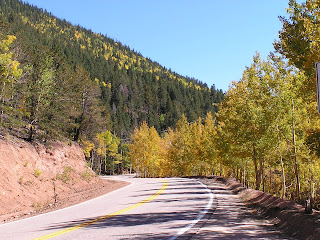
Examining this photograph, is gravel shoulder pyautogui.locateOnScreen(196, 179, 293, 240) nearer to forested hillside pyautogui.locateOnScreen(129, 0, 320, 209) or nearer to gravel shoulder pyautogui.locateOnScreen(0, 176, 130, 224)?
forested hillside pyautogui.locateOnScreen(129, 0, 320, 209)

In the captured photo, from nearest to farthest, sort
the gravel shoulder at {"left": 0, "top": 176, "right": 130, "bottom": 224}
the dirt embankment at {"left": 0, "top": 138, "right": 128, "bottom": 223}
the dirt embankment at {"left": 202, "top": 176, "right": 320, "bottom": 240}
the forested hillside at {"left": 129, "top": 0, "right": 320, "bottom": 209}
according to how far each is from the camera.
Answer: the dirt embankment at {"left": 202, "top": 176, "right": 320, "bottom": 240} < the forested hillside at {"left": 129, "top": 0, "right": 320, "bottom": 209} < the gravel shoulder at {"left": 0, "top": 176, "right": 130, "bottom": 224} < the dirt embankment at {"left": 0, "top": 138, "right": 128, "bottom": 223}

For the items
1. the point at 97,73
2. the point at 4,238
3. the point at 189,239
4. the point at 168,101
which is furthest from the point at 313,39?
the point at 97,73

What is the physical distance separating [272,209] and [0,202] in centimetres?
1523

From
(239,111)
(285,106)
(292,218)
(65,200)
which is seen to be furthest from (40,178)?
(292,218)

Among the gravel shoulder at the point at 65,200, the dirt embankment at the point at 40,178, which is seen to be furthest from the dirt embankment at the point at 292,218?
the dirt embankment at the point at 40,178

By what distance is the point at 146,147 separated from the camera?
2633 inches

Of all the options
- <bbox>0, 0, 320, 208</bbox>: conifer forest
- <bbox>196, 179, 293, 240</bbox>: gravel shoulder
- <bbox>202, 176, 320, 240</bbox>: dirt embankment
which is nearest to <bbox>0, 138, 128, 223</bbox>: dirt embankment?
<bbox>0, 0, 320, 208</bbox>: conifer forest

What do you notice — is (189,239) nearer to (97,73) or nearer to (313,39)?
(313,39)

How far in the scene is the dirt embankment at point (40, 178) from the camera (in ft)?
62.3

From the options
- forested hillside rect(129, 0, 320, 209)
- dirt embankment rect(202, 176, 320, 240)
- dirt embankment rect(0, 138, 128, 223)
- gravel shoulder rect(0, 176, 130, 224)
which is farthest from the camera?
dirt embankment rect(0, 138, 128, 223)

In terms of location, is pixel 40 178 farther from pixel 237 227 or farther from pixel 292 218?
pixel 292 218

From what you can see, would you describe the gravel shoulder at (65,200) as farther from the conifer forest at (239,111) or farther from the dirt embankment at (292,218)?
the dirt embankment at (292,218)

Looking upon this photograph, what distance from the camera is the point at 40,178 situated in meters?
26.4

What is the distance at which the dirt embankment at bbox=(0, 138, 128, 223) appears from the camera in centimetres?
1898
